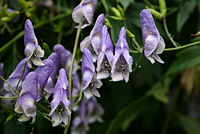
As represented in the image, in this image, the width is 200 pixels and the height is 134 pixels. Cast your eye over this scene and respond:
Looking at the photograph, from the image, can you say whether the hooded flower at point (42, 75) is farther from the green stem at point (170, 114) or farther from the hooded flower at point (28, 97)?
the green stem at point (170, 114)

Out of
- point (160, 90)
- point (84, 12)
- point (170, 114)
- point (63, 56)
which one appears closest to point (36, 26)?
point (63, 56)

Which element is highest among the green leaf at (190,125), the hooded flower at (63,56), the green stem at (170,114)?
the hooded flower at (63,56)

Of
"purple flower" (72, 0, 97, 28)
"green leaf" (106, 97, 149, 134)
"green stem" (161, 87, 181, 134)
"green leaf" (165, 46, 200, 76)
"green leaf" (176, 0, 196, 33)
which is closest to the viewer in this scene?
"purple flower" (72, 0, 97, 28)

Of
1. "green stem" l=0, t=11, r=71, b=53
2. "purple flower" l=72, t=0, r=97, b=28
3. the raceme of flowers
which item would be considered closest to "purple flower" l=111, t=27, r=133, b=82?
the raceme of flowers

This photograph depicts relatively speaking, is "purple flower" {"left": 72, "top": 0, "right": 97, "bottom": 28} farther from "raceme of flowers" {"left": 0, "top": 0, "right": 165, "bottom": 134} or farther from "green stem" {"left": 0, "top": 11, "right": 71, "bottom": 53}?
"green stem" {"left": 0, "top": 11, "right": 71, "bottom": 53}

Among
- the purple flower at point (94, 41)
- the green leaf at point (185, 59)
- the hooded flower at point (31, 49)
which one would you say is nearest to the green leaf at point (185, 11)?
the green leaf at point (185, 59)

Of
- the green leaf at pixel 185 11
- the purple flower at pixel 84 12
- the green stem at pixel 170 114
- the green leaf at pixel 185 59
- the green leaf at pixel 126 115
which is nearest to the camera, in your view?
the purple flower at pixel 84 12
